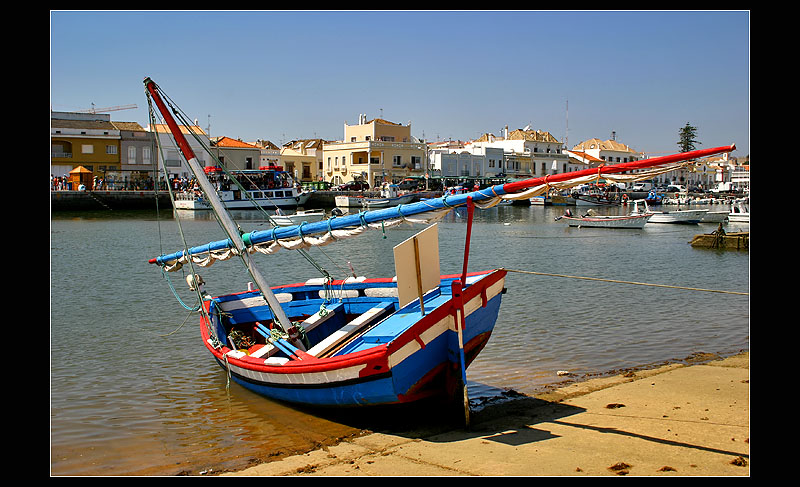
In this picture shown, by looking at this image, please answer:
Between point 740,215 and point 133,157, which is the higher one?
point 133,157

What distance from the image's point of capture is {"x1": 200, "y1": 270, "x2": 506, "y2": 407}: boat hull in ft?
28.1

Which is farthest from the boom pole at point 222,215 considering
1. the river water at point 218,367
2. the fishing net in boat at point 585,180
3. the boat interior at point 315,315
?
the fishing net in boat at point 585,180

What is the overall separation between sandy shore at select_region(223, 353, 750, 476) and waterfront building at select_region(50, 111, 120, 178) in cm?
7152

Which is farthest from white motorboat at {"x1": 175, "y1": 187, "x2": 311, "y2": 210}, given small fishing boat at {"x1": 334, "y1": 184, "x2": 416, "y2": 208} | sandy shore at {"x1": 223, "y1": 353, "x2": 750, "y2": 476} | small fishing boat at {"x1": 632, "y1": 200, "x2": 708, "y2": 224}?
sandy shore at {"x1": 223, "y1": 353, "x2": 750, "y2": 476}

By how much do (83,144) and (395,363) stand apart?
238ft

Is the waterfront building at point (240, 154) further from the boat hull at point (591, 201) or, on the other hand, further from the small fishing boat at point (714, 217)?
the small fishing boat at point (714, 217)

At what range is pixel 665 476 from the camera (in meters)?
6.66

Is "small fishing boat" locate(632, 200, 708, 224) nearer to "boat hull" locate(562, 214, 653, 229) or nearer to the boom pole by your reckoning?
"boat hull" locate(562, 214, 653, 229)

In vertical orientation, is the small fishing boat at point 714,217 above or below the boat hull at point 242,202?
below

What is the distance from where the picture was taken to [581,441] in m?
7.85

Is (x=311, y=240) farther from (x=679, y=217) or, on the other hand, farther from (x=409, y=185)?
(x=409, y=185)

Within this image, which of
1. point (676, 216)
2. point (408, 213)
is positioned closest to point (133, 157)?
point (676, 216)

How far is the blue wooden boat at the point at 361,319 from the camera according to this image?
871 cm

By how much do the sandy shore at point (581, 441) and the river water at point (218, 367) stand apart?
0.96m
